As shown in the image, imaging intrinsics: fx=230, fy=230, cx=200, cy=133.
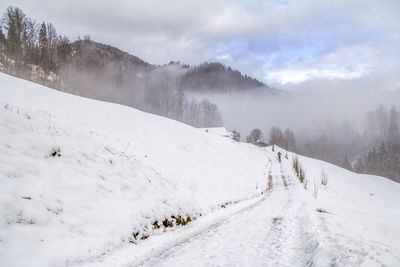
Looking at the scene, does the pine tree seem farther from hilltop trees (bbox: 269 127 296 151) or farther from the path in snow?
the path in snow

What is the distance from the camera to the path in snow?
14.9ft

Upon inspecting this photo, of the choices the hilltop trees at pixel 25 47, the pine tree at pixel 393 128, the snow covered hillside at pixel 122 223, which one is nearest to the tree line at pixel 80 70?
the hilltop trees at pixel 25 47

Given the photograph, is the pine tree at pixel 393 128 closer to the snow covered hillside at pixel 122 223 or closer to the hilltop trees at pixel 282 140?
the hilltop trees at pixel 282 140

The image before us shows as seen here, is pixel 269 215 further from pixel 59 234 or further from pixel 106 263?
pixel 59 234

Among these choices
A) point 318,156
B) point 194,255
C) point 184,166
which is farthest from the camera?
point 318,156

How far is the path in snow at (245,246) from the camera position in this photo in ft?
14.9

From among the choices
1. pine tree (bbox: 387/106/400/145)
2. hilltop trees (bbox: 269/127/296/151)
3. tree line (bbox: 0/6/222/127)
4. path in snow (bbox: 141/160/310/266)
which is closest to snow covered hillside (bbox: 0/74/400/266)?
path in snow (bbox: 141/160/310/266)

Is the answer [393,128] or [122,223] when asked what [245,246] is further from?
[393,128]

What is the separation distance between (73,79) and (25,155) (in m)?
83.0

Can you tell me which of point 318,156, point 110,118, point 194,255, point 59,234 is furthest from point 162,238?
point 318,156

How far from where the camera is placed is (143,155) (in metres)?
13.0

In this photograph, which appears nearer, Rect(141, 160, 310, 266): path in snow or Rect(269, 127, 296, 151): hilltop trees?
Rect(141, 160, 310, 266): path in snow

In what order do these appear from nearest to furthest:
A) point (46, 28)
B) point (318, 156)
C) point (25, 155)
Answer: point (25, 155) < point (46, 28) < point (318, 156)

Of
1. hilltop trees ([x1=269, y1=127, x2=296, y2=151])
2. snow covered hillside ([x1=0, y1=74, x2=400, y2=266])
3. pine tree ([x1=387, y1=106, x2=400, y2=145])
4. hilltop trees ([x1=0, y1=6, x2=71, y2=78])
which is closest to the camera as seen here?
snow covered hillside ([x1=0, y1=74, x2=400, y2=266])
